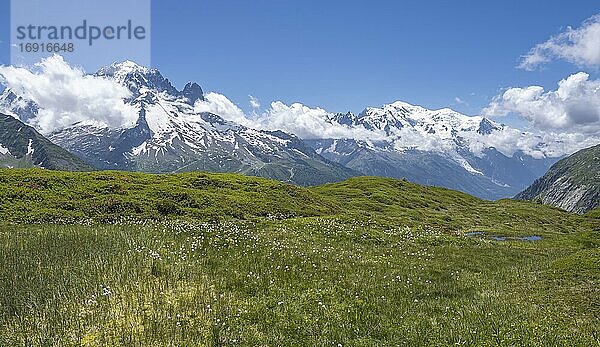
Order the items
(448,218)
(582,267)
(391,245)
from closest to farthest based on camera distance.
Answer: (582,267)
(391,245)
(448,218)

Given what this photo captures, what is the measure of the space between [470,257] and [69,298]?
30875 millimetres

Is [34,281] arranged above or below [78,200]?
below

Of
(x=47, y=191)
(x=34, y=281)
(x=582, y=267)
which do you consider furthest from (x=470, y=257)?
(x=47, y=191)

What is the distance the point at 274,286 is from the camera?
23.0 meters

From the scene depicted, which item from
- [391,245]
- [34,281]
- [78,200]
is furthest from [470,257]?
[78,200]

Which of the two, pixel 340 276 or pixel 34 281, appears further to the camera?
pixel 340 276

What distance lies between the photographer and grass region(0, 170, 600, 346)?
675 inches

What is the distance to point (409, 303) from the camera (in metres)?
21.8

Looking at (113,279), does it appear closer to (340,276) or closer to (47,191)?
(340,276)

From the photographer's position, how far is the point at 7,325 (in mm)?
16484

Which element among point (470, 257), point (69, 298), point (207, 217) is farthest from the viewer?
point (207, 217)

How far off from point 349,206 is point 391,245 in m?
44.7

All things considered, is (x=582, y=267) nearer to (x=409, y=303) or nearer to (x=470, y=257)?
(x=470, y=257)

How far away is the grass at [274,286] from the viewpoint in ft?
56.2
